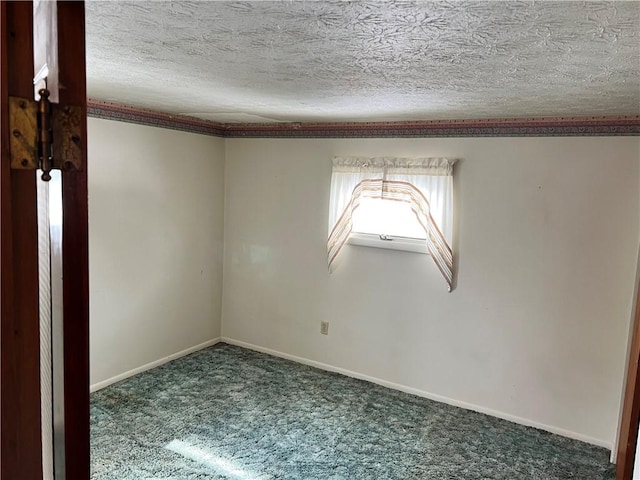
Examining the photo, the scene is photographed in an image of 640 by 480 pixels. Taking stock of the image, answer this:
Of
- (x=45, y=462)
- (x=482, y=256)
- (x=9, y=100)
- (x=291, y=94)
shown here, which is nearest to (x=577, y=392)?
(x=482, y=256)

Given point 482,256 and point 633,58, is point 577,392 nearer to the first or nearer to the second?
point 482,256

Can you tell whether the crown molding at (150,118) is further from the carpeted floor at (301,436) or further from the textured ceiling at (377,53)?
the carpeted floor at (301,436)

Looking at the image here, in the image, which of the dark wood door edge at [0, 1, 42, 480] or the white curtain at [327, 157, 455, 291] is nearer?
the dark wood door edge at [0, 1, 42, 480]

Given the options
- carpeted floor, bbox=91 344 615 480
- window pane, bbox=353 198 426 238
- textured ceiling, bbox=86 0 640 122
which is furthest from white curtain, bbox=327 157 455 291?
carpeted floor, bbox=91 344 615 480

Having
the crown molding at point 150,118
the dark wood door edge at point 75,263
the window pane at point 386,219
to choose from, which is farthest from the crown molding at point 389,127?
A: the dark wood door edge at point 75,263

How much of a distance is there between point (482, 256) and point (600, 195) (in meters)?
0.81

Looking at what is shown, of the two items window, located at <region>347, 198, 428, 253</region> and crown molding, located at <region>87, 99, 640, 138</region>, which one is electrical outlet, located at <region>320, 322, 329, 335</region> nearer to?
window, located at <region>347, 198, 428, 253</region>

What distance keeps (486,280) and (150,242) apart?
2554 mm

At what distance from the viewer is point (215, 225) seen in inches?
178

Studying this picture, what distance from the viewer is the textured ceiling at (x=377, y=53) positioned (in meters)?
1.20

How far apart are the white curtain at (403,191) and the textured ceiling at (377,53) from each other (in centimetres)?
76

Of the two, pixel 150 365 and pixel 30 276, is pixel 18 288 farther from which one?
pixel 150 365

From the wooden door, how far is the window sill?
306cm

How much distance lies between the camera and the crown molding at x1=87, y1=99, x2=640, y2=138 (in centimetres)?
A: 296
